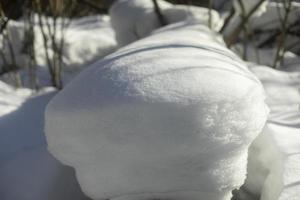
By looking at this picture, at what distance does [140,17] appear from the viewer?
402cm

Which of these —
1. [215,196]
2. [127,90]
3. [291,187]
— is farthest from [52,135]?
[291,187]

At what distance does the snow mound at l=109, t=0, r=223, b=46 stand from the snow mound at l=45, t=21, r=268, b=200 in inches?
96.1

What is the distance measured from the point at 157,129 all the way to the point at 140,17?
2.71 m

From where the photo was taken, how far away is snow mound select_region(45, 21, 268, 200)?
4.60 ft

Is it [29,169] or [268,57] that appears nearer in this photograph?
[29,169]

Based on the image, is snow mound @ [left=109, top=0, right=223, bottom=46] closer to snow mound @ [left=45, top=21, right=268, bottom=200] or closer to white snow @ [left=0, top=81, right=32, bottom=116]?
white snow @ [left=0, top=81, right=32, bottom=116]

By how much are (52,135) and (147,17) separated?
259 centimetres

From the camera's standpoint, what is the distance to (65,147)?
1.51 m

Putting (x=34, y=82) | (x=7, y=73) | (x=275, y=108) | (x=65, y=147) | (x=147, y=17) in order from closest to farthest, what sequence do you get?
(x=65, y=147), (x=275, y=108), (x=34, y=82), (x=7, y=73), (x=147, y=17)

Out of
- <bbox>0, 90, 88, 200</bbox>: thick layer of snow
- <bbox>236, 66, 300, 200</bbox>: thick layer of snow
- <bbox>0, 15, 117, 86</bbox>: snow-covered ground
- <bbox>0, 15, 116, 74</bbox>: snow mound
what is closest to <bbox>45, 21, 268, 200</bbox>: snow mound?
<bbox>236, 66, 300, 200</bbox>: thick layer of snow

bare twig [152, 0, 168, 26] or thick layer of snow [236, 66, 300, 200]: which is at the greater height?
thick layer of snow [236, 66, 300, 200]

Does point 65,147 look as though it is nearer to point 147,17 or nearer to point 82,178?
point 82,178

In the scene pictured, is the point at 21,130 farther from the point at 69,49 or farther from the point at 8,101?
the point at 69,49

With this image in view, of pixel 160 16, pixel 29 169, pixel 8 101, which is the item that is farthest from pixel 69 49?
pixel 29 169
